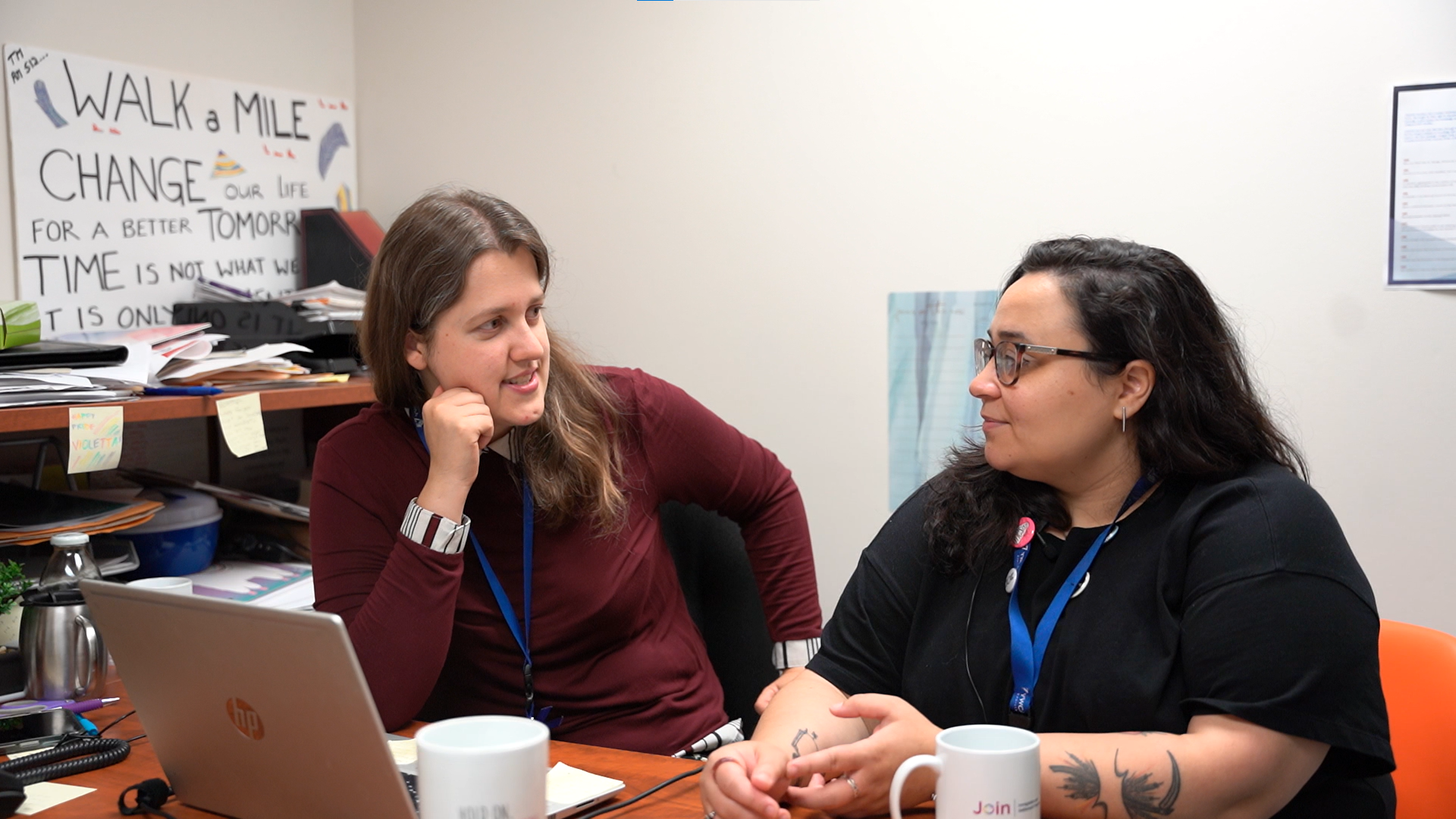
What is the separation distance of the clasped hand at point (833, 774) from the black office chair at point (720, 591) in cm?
69

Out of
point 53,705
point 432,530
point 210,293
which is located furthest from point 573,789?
point 210,293

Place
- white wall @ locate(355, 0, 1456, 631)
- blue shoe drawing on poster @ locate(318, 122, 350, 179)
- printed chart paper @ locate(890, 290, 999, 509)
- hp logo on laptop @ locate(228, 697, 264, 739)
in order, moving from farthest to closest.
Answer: blue shoe drawing on poster @ locate(318, 122, 350, 179)
printed chart paper @ locate(890, 290, 999, 509)
white wall @ locate(355, 0, 1456, 631)
hp logo on laptop @ locate(228, 697, 264, 739)

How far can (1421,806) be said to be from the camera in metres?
1.27

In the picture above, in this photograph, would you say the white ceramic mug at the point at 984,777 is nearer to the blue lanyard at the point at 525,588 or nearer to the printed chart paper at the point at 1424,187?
the blue lanyard at the point at 525,588

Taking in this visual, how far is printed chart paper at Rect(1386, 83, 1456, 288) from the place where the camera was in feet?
5.54

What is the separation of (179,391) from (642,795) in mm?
1203

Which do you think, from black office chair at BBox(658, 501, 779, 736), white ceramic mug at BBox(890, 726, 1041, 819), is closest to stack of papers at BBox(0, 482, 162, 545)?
black office chair at BBox(658, 501, 779, 736)

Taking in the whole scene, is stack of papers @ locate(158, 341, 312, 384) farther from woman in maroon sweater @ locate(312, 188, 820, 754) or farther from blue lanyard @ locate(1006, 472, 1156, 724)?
blue lanyard @ locate(1006, 472, 1156, 724)

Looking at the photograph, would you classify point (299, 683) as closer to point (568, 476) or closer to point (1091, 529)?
point (568, 476)

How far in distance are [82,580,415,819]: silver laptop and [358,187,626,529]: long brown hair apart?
0.59 meters

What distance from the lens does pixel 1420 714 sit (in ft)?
4.18

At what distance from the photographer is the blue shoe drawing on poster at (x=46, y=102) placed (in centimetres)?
209

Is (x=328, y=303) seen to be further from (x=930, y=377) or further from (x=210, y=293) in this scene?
(x=930, y=377)

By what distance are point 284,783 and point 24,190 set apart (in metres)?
1.62
